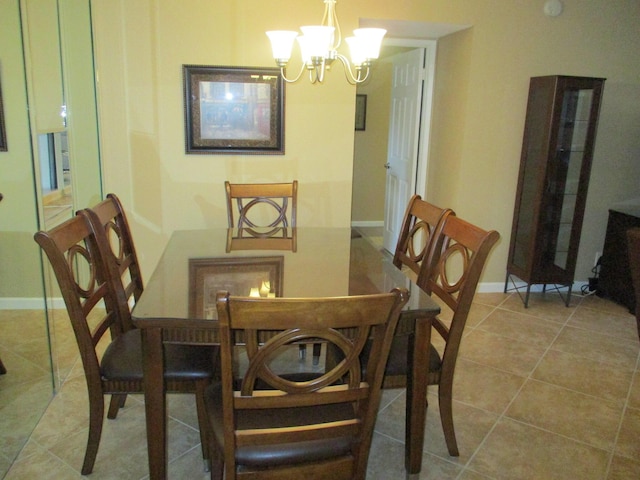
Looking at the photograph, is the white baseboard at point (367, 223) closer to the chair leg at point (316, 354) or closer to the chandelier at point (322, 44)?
the chair leg at point (316, 354)

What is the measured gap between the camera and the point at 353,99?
11.5 feet

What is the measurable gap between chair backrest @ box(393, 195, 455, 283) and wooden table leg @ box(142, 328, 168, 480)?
3.88 ft

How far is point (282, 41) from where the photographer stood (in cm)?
214

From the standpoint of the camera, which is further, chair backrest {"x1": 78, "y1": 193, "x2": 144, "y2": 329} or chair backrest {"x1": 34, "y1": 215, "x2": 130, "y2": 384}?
chair backrest {"x1": 78, "y1": 193, "x2": 144, "y2": 329}

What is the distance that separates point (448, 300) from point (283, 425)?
2.82 ft

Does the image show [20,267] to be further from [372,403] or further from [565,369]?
[565,369]

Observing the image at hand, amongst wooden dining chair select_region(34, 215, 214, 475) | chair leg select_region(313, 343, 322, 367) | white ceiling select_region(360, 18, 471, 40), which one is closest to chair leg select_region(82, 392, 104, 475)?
wooden dining chair select_region(34, 215, 214, 475)

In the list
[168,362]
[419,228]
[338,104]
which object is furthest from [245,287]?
[338,104]

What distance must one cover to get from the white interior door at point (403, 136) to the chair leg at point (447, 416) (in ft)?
8.66

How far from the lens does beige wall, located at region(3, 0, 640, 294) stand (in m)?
3.23

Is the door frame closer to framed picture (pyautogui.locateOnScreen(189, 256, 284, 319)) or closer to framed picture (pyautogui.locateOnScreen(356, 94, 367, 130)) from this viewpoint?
framed picture (pyautogui.locateOnScreen(356, 94, 367, 130))

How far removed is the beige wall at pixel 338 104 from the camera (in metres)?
3.23

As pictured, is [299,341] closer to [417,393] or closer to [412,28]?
[417,393]

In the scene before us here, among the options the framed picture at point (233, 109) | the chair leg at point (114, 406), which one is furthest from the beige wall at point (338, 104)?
the chair leg at point (114, 406)
